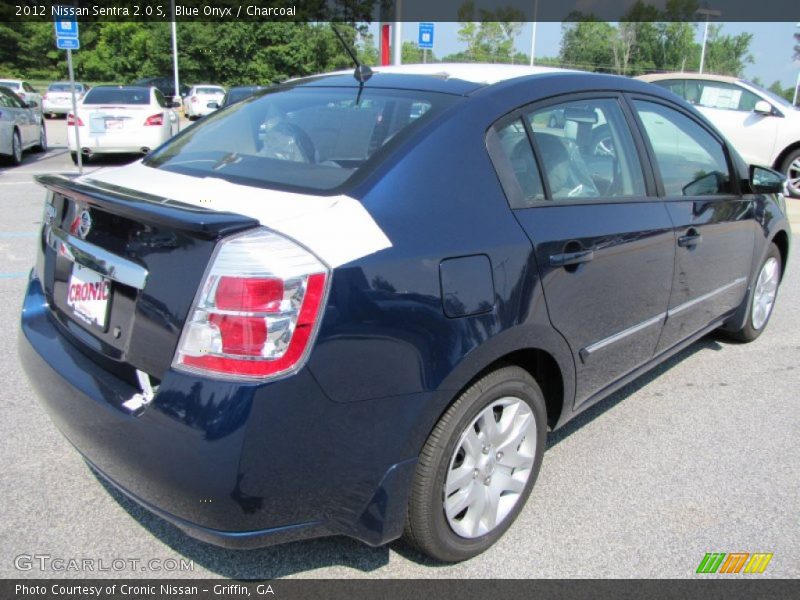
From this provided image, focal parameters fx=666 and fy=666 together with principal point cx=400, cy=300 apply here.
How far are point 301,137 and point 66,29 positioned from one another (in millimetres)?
9874

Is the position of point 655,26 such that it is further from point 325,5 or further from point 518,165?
point 518,165

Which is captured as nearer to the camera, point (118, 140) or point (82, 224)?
point (82, 224)

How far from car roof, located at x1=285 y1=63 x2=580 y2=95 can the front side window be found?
0.66 ft

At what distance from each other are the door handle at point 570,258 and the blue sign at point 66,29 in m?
10.6

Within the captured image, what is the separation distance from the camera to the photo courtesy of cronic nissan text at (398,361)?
5.88ft

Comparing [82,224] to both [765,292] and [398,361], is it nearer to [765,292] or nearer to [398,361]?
[398,361]

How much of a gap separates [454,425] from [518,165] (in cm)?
97

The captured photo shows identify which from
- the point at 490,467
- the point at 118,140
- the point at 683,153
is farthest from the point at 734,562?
the point at 118,140

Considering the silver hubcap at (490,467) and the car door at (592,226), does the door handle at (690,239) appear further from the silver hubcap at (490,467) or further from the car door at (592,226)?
the silver hubcap at (490,467)

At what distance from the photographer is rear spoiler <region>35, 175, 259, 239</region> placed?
1777mm

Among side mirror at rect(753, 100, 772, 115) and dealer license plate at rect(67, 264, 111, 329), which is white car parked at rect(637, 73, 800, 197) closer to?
side mirror at rect(753, 100, 772, 115)

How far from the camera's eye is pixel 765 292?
4.64m

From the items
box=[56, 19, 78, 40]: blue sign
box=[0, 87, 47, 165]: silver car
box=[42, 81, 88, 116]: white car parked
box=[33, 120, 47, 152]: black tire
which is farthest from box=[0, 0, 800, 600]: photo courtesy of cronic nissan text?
box=[42, 81, 88, 116]: white car parked
